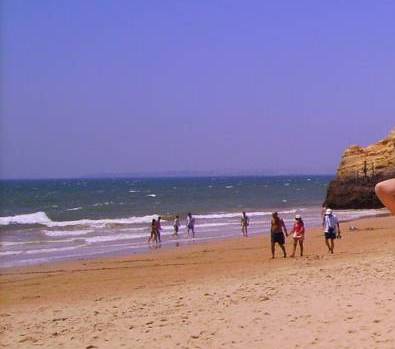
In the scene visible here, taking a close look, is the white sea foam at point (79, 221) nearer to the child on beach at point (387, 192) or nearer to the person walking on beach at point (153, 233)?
the person walking on beach at point (153, 233)

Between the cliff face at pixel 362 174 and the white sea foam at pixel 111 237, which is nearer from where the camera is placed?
the white sea foam at pixel 111 237

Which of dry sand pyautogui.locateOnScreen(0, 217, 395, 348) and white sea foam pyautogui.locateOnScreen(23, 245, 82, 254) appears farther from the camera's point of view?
white sea foam pyautogui.locateOnScreen(23, 245, 82, 254)

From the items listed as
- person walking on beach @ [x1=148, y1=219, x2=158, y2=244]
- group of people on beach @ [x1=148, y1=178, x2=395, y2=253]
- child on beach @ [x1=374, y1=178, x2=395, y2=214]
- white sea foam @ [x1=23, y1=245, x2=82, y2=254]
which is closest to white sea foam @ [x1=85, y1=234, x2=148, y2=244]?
group of people on beach @ [x1=148, y1=178, x2=395, y2=253]

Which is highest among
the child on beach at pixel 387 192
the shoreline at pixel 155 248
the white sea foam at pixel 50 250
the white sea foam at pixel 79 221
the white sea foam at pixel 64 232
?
the child on beach at pixel 387 192

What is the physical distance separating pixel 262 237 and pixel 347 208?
67.7 ft

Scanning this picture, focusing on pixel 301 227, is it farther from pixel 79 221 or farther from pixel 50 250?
pixel 79 221

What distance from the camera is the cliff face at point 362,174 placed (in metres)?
46.0

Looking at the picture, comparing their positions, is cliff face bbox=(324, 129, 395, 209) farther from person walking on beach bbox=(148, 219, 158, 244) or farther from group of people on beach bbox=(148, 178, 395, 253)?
person walking on beach bbox=(148, 219, 158, 244)

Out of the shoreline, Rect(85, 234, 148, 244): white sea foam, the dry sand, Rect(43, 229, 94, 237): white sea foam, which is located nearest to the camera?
the dry sand

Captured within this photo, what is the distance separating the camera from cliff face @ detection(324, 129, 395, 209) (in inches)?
1811

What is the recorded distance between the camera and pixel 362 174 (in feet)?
154

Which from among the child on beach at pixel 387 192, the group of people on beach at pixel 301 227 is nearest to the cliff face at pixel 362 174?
the group of people on beach at pixel 301 227

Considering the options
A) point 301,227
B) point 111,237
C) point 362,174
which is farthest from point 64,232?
point 362,174

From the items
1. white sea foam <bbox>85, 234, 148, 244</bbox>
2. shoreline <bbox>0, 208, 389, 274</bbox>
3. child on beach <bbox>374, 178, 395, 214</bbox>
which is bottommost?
shoreline <bbox>0, 208, 389, 274</bbox>
